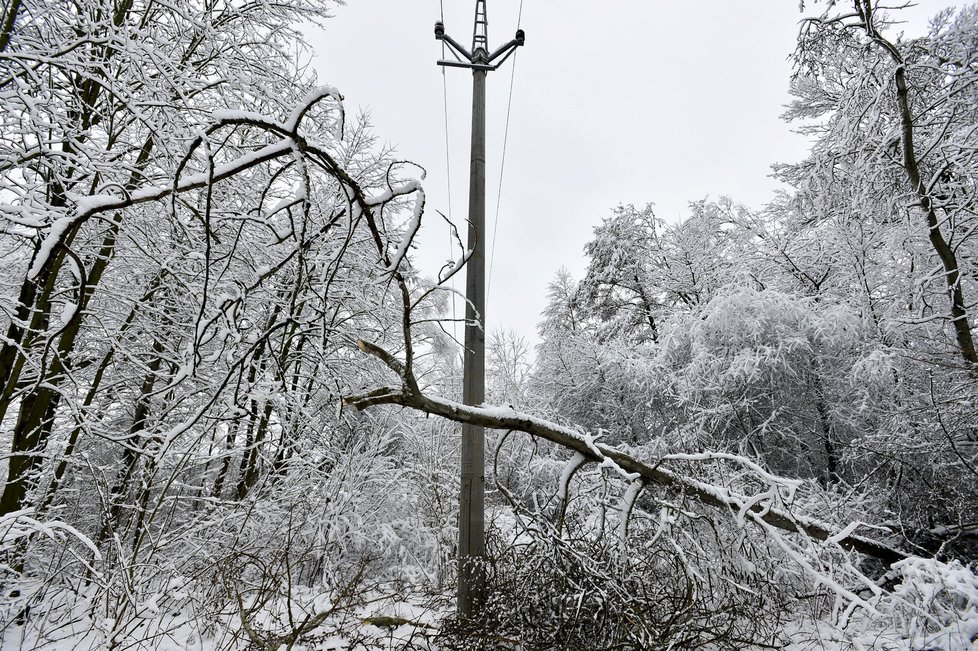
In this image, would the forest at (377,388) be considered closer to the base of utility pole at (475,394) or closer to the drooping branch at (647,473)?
the drooping branch at (647,473)

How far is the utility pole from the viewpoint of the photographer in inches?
144

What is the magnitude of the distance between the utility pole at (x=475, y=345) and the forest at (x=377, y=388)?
183mm

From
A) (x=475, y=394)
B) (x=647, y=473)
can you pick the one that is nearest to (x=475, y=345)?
(x=475, y=394)

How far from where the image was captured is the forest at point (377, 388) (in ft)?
8.91

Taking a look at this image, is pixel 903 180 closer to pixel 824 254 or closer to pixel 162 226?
pixel 824 254

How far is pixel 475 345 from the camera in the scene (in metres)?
4.27

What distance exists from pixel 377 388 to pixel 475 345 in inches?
49.0

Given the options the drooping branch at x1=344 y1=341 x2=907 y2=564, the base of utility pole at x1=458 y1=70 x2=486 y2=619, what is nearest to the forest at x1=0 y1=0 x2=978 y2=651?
the drooping branch at x1=344 y1=341 x2=907 y2=564

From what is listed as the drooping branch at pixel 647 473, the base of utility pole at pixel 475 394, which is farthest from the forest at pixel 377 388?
the base of utility pole at pixel 475 394

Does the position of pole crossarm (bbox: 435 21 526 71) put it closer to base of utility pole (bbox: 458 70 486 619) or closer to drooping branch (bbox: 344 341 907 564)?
base of utility pole (bbox: 458 70 486 619)

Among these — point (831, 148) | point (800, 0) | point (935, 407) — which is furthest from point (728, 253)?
point (935, 407)

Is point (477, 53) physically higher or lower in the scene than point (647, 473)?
higher

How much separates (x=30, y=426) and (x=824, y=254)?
425 inches

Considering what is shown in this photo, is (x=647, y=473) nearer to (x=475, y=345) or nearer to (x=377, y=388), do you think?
(x=475, y=345)
